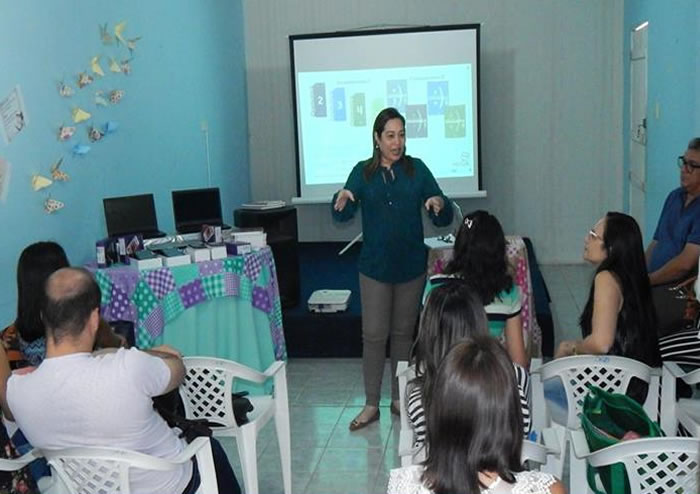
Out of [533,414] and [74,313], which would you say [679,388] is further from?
[74,313]

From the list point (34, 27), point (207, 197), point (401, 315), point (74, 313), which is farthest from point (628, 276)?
point (34, 27)

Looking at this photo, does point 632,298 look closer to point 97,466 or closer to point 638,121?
point 97,466

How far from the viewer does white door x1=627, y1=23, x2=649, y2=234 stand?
245 inches

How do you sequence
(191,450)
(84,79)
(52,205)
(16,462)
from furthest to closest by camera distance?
(84,79) < (52,205) < (191,450) < (16,462)

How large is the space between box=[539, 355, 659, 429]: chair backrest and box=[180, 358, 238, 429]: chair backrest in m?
1.08

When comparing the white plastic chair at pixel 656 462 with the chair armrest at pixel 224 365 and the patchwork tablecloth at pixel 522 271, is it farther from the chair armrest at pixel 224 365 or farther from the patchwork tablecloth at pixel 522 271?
the patchwork tablecloth at pixel 522 271

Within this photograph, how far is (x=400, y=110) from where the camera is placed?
24.5 feet

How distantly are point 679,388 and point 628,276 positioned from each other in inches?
17.9

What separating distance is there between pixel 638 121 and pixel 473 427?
545cm

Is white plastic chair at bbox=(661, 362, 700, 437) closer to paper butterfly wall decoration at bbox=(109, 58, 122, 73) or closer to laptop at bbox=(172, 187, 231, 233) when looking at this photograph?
laptop at bbox=(172, 187, 231, 233)

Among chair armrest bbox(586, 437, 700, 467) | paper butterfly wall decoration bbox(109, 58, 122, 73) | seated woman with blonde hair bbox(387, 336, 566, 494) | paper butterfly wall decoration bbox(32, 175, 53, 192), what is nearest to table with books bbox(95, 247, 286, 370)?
paper butterfly wall decoration bbox(32, 175, 53, 192)

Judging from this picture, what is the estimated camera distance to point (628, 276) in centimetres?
293

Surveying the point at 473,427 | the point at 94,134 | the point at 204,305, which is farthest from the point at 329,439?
the point at 473,427

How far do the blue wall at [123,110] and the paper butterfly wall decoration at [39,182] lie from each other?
0.13 ft
